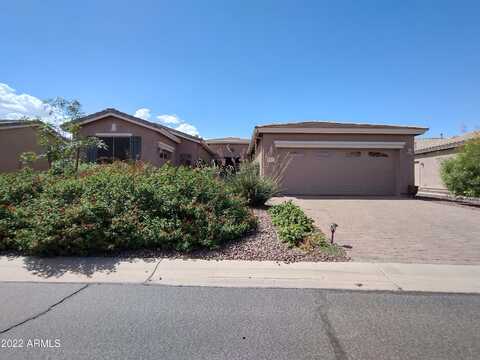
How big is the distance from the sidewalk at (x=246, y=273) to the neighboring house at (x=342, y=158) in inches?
407

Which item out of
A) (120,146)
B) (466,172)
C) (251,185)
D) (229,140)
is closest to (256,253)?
(251,185)

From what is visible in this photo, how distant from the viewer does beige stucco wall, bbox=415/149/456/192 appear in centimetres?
1994

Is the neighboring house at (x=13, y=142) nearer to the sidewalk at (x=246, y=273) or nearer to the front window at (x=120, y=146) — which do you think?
the front window at (x=120, y=146)

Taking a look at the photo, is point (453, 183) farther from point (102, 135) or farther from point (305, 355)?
point (102, 135)

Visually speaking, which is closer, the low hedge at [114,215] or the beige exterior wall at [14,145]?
the low hedge at [114,215]

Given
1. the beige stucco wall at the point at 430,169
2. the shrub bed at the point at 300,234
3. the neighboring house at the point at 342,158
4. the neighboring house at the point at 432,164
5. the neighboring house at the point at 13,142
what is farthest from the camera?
the beige stucco wall at the point at 430,169

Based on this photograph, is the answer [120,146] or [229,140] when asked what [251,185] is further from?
[229,140]

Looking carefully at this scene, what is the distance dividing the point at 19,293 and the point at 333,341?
3.90 metres

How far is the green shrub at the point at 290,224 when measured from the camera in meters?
5.89

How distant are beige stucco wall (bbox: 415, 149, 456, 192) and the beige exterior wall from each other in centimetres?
2540

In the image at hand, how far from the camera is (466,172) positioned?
12617 mm

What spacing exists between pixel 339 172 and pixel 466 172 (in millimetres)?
5318

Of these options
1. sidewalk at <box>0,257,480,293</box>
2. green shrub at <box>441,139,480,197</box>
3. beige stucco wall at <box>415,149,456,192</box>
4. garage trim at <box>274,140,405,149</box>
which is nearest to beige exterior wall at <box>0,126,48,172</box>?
garage trim at <box>274,140,405,149</box>

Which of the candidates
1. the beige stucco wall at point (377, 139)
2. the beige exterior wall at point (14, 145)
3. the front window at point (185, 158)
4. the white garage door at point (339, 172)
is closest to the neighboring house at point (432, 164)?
the beige stucco wall at point (377, 139)
